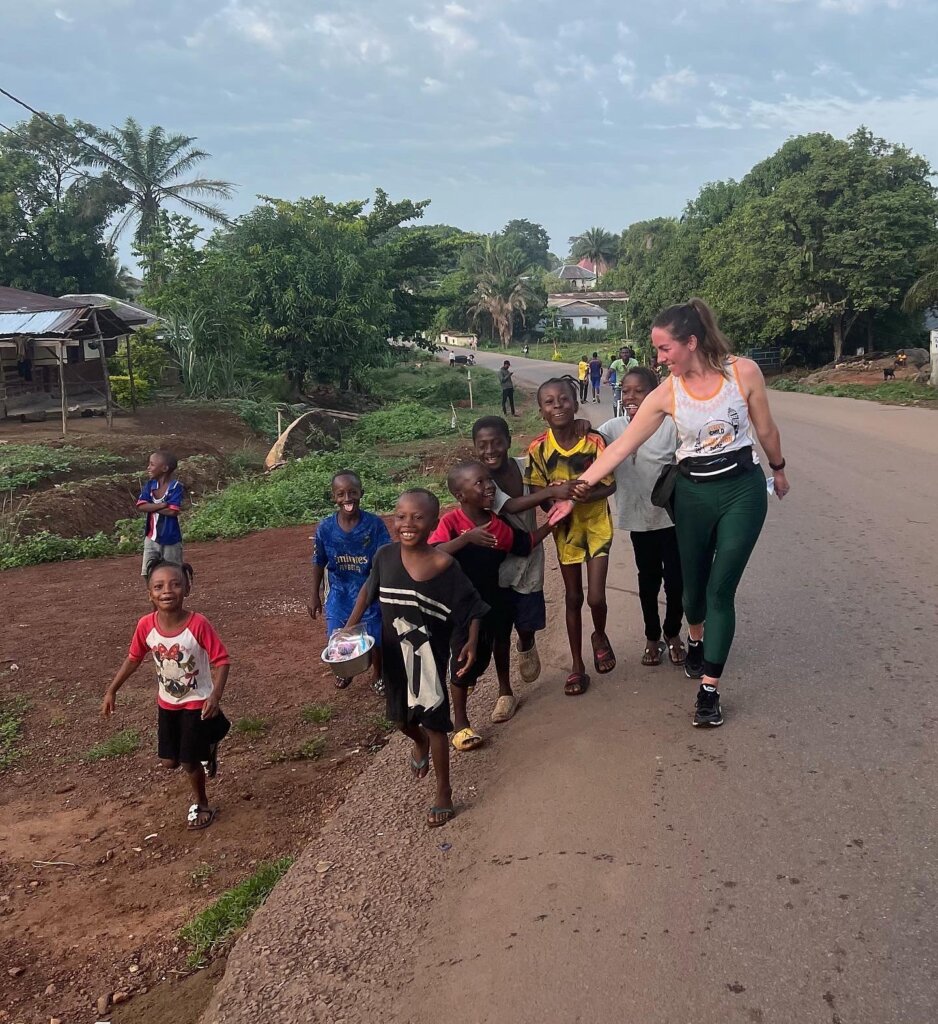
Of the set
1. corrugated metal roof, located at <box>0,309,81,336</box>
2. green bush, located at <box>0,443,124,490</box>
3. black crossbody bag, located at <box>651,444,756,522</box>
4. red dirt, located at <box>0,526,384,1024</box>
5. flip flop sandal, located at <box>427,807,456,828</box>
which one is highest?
corrugated metal roof, located at <box>0,309,81,336</box>

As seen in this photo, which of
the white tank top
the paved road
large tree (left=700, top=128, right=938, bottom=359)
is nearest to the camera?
the paved road

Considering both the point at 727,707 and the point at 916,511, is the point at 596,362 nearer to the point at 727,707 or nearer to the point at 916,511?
the point at 916,511

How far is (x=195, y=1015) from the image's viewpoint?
2.69 meters

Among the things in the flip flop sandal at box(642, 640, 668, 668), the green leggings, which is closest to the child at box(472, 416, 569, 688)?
the green leggings

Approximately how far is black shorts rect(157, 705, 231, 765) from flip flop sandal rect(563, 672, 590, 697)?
69.0 inches

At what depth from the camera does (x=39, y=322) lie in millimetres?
16656

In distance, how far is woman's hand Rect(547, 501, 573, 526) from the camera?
13.6 feet

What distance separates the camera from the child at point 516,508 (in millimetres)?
4102

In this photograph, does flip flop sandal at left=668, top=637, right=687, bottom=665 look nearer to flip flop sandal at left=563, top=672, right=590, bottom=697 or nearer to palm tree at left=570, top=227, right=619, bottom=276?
flip flop sandal at left=563, top=672, right=590, bottom=697

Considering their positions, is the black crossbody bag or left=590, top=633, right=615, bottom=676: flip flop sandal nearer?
the black crossbody bag

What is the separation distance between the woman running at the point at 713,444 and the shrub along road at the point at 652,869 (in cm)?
52

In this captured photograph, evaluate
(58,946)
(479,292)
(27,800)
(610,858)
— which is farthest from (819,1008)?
(479,292)

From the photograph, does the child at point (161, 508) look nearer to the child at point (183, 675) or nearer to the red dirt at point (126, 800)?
the red dirt at point (126, 800)

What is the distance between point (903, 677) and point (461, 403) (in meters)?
27.0
